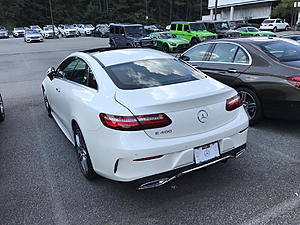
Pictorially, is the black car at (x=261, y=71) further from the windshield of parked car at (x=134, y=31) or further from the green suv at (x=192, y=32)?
the green suv at (x=192, y=32)

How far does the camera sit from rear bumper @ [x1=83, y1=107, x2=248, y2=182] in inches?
101

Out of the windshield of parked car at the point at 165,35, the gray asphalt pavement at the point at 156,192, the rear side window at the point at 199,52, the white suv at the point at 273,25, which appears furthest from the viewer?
the white suv at the point at 273,25

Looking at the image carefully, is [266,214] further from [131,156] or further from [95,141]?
[95,141]

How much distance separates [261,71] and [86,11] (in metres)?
74.4

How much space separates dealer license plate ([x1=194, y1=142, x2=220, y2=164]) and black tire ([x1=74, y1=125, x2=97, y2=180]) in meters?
1.23

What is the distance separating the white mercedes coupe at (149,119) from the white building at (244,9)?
5688cm

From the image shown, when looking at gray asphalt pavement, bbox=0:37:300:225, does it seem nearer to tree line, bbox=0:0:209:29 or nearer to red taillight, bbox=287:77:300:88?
red taillight, bbox=287:77:300:88

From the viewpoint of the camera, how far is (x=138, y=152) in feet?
8.33

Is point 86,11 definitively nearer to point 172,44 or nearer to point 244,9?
point 244,9

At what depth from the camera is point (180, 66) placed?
3752 millimetres

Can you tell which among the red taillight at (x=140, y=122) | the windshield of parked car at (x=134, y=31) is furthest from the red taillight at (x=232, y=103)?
the windshield of parked car at (x=134, y=31)

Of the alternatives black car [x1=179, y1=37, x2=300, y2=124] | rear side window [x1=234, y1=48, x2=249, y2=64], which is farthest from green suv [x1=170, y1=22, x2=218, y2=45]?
rear side window [x1=234, y1=48, x2=249, y2=64]

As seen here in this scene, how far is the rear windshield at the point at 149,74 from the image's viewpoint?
10.4 feet

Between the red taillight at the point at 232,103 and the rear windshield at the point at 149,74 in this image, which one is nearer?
the red taillight at the point at 232,103
